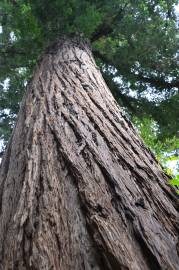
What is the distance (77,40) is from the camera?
6.04 m

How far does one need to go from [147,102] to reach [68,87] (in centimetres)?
620

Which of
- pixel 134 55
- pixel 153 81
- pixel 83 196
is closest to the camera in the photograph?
pixel 83 196

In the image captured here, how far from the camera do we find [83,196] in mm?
1773

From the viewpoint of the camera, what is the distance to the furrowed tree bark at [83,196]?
1.45 metres

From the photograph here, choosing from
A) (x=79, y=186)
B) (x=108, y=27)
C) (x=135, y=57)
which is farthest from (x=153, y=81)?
(x=79, y=186)

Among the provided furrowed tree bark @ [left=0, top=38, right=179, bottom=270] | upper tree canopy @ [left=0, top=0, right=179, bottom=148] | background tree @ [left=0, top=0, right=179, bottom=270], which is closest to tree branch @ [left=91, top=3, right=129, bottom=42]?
upper tree canopy @ [left=0, top=0, right=179, bottom=148]

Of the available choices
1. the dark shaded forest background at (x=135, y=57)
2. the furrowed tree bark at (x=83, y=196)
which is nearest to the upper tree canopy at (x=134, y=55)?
the dark shaded forest background at (x=135, y=57)

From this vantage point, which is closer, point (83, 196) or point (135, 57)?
point (83, 196)

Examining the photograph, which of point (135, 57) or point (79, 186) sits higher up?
point (135, 57)

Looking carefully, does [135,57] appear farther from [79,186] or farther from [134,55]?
[79,186]

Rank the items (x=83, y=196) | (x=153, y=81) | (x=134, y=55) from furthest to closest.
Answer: (x=153, y=81), (x=134, y=55), (x=83, y=196)

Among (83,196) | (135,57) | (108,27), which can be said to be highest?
(108,27)

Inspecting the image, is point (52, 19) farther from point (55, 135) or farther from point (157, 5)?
point (55, 135)

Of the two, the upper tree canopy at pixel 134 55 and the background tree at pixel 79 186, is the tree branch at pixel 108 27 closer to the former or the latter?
the upper tree canopy at pixel 134 55
